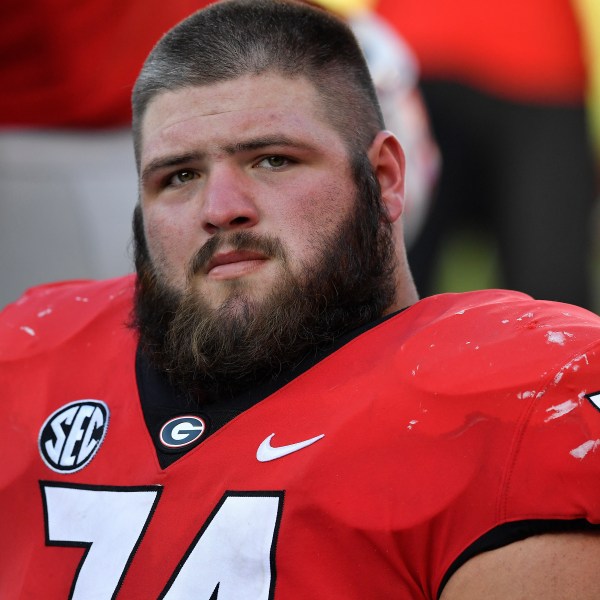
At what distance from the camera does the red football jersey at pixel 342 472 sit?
3.84ft

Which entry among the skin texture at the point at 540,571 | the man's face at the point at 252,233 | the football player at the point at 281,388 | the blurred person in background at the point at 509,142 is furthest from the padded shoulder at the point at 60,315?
the blurred person in background at the point at 509,142

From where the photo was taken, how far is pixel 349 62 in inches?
68.8

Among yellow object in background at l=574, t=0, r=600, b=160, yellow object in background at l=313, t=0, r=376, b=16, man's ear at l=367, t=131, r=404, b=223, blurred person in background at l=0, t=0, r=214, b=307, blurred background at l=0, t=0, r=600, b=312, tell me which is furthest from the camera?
yellow object in background at l=574, t=0, r=600, b=160

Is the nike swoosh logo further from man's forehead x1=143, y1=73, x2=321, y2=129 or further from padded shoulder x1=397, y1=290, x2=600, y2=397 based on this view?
man's forehead x1=143, y1=73, x2=321, y2=129

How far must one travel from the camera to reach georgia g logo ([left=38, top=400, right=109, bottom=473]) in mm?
1497

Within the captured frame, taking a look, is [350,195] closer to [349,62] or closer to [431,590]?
[349,62]

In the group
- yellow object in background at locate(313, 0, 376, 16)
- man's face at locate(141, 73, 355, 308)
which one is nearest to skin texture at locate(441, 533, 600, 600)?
man's face at locate(141, 73, 355, 308)

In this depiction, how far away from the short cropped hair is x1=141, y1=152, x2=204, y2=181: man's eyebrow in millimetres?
109

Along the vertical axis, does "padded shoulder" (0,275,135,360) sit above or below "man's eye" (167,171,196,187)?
below

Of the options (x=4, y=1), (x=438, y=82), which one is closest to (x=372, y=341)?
(x=4, y=1)

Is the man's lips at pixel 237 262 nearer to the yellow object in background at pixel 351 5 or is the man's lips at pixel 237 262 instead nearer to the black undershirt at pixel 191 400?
the black undershirt at pixel 191 400

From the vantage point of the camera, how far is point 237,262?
4.87 ft

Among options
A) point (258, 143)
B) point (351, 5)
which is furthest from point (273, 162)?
point (351, 5)

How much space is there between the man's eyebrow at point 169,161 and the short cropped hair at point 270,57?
109 millimetres
